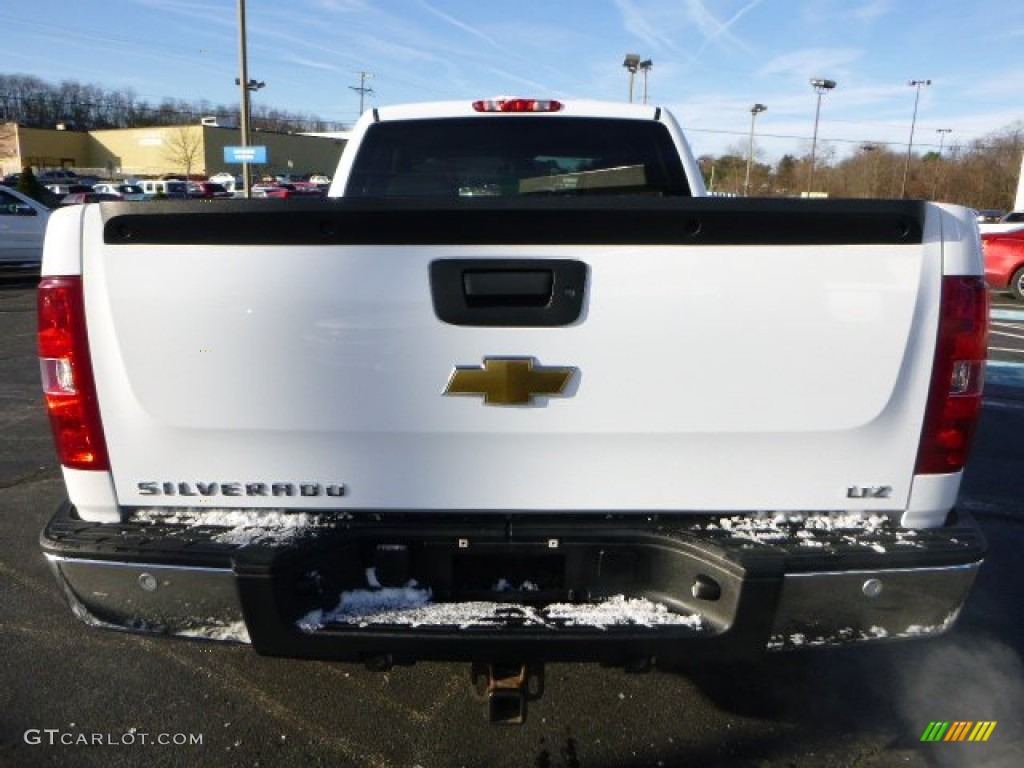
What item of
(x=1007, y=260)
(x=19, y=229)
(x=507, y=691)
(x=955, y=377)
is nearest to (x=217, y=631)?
(x=507, y=691)

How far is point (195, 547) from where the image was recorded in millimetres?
1978

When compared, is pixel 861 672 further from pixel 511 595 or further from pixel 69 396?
pixel 69 396

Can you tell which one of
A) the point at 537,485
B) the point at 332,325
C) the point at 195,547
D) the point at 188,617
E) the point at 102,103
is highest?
the point at 102,103

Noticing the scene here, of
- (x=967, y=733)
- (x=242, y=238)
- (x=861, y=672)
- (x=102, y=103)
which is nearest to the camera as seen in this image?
(x=242, y=238)

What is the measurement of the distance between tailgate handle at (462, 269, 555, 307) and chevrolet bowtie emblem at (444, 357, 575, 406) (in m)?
0.15

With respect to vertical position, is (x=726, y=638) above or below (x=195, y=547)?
below

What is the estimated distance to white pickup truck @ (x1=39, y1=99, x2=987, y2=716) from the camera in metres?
1.94

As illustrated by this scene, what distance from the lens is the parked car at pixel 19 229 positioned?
14.6 meters

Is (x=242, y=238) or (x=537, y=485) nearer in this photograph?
(x=242, y=238)

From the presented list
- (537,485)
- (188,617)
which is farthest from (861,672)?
(188,617)

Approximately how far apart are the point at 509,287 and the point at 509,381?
239 mm

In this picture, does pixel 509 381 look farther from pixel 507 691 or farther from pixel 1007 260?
pixel 1007 260

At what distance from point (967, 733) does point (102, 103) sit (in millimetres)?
131490

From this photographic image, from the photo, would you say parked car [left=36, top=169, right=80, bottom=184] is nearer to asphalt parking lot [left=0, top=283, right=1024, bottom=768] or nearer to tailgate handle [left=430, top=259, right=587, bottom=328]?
asphalt parking lot [left=0, top=283, right=1024, bottom=768]
